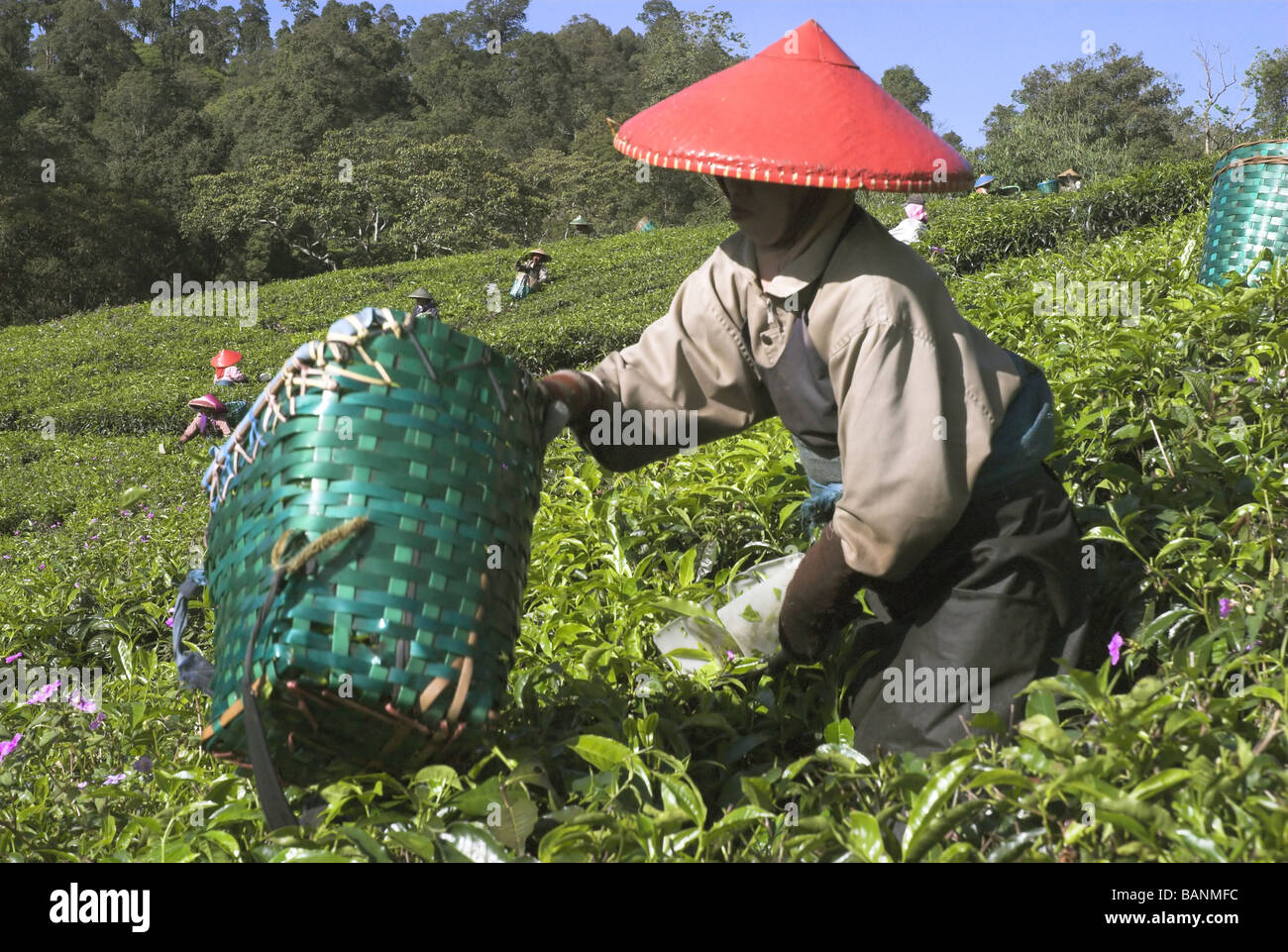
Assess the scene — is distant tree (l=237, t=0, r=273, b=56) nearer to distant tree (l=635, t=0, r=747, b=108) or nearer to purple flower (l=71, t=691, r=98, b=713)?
distant tree (l=635, t=0, r=747, b=108)

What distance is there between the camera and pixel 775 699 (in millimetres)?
2287

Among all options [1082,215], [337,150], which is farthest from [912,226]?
[337,150]

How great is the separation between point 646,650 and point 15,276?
25747 millimetres

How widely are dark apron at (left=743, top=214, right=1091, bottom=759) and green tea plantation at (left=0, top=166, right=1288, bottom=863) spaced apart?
94 millimetres

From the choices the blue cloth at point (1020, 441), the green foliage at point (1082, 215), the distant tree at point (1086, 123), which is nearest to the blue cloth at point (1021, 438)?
the blue cloth at point (1020, 441)

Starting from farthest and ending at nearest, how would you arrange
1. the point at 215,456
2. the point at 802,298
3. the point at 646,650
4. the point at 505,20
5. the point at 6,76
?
1. the point at 505,20
2. the point at 6,76
3. the point at 646,650
4. the point at 802,298
5. the point at 215,456

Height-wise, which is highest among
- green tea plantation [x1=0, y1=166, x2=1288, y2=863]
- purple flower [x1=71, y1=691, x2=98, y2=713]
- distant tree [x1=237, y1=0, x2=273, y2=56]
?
distant tree [x1=237, y1=0, x2=273, y2=56]

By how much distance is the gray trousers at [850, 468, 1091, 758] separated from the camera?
1979 mm

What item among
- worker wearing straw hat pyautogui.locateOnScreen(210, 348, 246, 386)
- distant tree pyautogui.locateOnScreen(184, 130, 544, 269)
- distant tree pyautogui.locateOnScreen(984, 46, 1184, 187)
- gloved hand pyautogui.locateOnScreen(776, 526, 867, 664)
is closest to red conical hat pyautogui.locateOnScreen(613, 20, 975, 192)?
gloved hand pyautogui.locateOnScreen(776, 526, 867, 664)

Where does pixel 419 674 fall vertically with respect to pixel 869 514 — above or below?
below

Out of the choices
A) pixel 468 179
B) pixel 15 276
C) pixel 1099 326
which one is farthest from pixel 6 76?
pixel 1099 326

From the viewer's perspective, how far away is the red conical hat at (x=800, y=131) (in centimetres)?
178

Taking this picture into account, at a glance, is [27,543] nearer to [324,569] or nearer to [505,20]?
[324,569]

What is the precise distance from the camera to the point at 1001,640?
1989 millimetres
